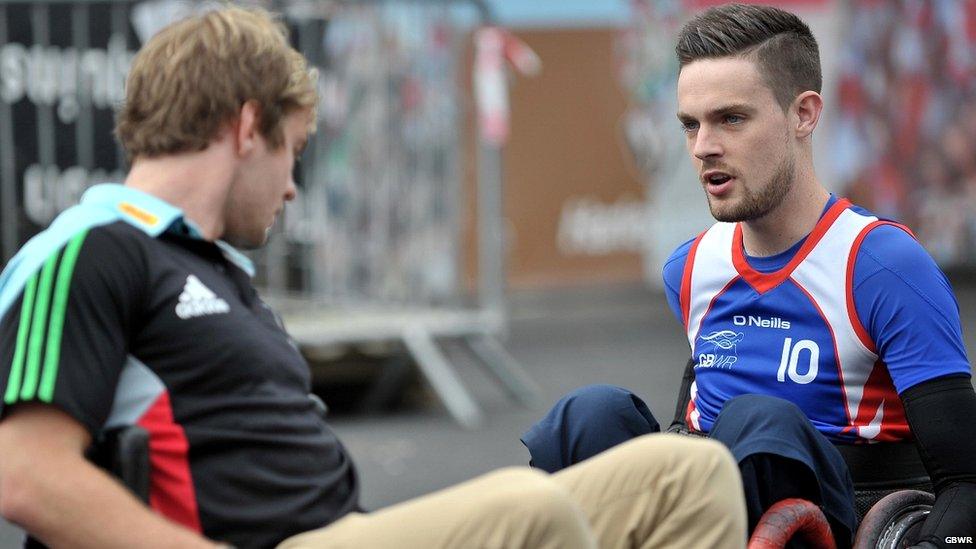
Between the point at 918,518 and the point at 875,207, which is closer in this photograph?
the point at 918,518

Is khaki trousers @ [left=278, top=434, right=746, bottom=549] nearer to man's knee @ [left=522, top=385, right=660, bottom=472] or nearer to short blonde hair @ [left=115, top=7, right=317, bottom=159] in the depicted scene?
man's knee @ [left=522, top=385, right=660, bottom=472]

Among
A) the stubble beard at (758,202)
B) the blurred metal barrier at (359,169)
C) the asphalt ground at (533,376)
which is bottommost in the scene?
the asphalt ground at (533,376)

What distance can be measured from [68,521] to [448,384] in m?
5.90

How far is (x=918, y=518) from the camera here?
9.15 feet

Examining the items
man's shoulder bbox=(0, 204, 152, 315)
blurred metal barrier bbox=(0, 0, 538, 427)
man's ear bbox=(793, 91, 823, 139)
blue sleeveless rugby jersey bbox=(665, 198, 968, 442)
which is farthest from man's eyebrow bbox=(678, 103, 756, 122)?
blurred metal barrier bbox=(0, 0, 538, 427)

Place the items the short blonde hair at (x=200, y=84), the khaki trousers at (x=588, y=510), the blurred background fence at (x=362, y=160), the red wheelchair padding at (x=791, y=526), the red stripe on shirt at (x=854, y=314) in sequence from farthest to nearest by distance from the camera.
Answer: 1. the blurred background fence at (x=362, y=160)
2. the red stripe on shirt at (x=854, y=314)
3. the red wheelchair padding at (x=791, y=526)
4. the short blonde hair at (x=200, y=84)
5. the khaki trousers at (x=588, y=510)

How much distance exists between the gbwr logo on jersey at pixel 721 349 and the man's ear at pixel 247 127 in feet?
3.86

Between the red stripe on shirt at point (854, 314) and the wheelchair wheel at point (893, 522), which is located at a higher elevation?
the red stripe on shirt at point (854, 314)

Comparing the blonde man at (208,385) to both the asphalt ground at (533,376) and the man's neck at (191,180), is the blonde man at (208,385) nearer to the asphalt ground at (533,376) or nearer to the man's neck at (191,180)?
the man's neck at (191,180)

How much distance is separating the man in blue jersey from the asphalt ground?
312cm

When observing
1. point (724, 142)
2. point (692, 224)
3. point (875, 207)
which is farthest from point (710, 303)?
point (875, 207)

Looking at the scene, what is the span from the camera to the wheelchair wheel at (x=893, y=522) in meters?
2.74

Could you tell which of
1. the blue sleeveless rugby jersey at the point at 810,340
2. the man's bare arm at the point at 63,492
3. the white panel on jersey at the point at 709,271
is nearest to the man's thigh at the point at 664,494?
the blue sleeveless rugby jersey at the point at 810,340

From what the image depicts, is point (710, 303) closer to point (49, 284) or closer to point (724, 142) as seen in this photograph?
point (724, 142)
